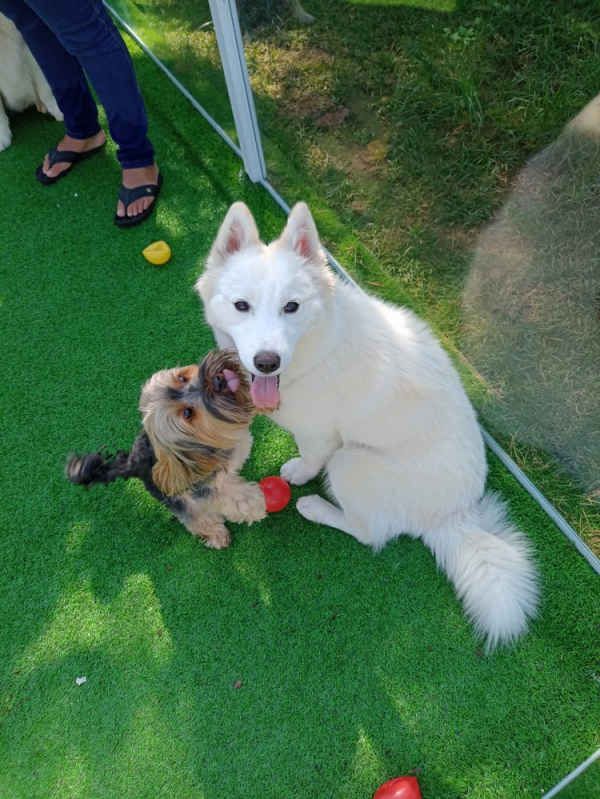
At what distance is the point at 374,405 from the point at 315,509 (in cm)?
70

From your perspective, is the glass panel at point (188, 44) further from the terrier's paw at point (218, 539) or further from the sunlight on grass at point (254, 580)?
the sunlight on grass at point (254, 580)

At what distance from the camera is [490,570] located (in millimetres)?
2041

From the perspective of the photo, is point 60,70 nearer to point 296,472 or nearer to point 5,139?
point 5,139

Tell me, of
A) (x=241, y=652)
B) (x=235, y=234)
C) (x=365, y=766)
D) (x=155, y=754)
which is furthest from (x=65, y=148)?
(x=365, y=766)

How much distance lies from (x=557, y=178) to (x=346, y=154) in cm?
147

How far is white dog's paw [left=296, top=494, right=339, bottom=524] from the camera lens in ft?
7.99

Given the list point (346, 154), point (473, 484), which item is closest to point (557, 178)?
point (473, 484)

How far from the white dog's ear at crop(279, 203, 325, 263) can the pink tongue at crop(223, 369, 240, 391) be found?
0.51 m

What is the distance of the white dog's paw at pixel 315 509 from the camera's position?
2436 mm

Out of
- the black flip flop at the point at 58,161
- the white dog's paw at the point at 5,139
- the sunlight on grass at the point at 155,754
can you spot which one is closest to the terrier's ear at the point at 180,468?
the sunlight on grass at the point at 155,754

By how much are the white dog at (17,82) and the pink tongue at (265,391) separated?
345 cm

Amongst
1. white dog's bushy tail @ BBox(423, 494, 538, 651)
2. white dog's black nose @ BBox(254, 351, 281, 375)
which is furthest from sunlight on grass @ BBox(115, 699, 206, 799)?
white dog's black nose @ BBox(254, 351, 281, 375)

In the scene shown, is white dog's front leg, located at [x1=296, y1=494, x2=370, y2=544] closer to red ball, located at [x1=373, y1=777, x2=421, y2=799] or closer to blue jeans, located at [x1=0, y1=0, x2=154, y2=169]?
red ball, located at [x1=373, y1=777, x2=421, y2=799]

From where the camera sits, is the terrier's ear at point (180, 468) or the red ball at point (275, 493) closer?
the terrier's ear at point (180, 468)
